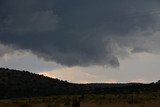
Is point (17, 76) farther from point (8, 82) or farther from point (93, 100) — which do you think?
point (93, 100)

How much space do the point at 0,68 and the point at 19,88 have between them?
109 ft

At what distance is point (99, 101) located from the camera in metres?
89.9

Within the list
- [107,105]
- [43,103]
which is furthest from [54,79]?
[107,105]

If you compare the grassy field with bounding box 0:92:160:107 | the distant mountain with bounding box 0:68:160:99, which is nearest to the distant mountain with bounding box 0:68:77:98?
the distant mountain with bounding box 0:68:160:99

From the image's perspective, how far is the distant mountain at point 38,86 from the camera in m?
117

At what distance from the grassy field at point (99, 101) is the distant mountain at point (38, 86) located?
1456cm

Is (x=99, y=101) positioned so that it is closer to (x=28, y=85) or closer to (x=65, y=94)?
(x=65, y=94)

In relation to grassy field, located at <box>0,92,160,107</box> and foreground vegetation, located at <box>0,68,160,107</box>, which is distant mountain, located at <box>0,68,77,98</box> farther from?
grassy field, located at <box>0,92,160,107</box>

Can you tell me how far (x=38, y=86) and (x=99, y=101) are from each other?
53252mm

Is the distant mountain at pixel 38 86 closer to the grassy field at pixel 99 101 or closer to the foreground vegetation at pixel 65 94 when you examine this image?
the foreground vegetation at pixel 65 94

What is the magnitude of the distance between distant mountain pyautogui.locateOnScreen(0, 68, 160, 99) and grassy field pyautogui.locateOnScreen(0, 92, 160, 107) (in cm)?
1456

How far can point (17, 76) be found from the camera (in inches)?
6176

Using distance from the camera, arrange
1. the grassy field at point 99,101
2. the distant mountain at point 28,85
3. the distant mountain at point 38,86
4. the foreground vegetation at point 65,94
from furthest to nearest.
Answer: the distant mountain at point 28,85, the distant mountain at point 38,86, the foreground vegetation at point 65,94, the grassy field at point 99,101

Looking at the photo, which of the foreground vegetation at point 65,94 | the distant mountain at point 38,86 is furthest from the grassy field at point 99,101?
the distant mountain at point 38,86
